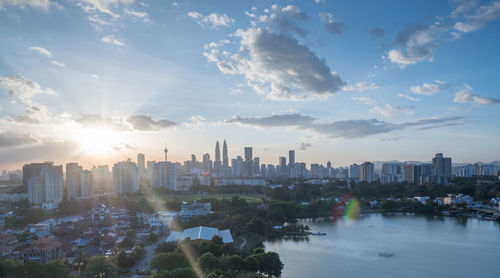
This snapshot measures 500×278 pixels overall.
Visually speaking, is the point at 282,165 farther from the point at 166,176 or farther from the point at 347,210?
the point at 347,210

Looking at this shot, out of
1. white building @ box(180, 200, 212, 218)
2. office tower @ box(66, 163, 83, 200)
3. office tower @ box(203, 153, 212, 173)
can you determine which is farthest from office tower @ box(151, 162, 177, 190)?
office tower @ box(203, 153, 212, 173)

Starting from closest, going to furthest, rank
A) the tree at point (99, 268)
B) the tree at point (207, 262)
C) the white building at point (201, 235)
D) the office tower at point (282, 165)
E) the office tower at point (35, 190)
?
the tree at point (99, 268), the tree at point (207, 262), the white building at point (201, 235), the office tower at point (35, 190), the office tower at point (282, 165)

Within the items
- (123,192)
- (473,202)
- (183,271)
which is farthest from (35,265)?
(473,202)

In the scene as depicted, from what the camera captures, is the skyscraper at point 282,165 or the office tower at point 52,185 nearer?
the office tower at point 52,185

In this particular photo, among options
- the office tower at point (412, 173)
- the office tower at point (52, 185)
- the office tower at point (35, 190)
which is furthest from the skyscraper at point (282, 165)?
the office tower at point (35, 190)

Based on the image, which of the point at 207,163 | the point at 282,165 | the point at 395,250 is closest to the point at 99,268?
the point at 395,250

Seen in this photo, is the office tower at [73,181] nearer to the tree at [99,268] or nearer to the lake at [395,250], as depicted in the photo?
the lake at [395,250]

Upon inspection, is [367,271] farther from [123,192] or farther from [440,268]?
[123,192]
